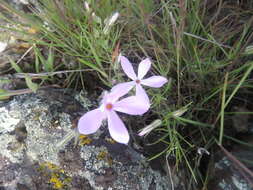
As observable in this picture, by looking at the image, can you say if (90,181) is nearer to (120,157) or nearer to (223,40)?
(120,157)

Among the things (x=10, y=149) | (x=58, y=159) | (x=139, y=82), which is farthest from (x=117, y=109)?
(x=10, y=149)

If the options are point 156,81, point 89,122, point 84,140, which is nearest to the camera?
point 89,122

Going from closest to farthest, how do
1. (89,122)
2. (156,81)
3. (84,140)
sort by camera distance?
(89,122) < (156,81) < (84,140)

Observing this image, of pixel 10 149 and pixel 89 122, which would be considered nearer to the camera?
pixel 89 122

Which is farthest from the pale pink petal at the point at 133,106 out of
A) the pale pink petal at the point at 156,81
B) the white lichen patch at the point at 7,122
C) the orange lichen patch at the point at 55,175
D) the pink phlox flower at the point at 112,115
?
the white lichen patch at the point at 7,122

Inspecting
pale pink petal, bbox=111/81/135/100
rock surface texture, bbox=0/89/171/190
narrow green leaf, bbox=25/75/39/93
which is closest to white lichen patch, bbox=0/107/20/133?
rock surface texture, bbox=0/89/171/190

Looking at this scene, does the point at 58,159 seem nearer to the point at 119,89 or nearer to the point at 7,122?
the point at 7,122
